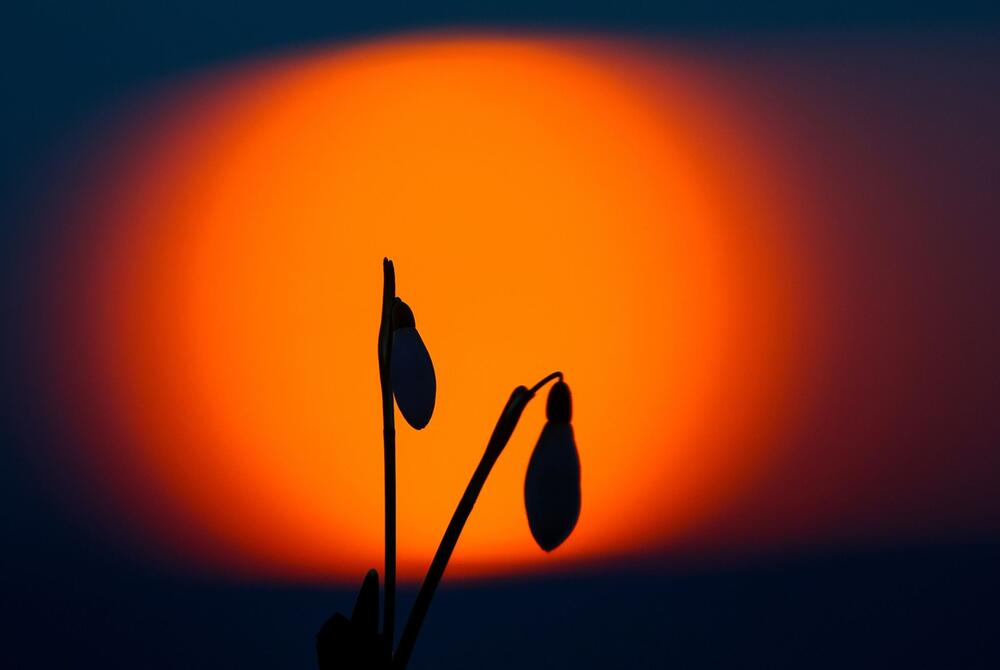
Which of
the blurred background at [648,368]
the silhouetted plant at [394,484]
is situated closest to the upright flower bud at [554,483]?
the silhouetted plant at [394,484]

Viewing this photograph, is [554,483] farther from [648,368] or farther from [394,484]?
[648,368]

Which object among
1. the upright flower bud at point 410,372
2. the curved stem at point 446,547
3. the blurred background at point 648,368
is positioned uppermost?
the blurred background at point 648,368

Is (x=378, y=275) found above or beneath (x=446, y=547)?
above

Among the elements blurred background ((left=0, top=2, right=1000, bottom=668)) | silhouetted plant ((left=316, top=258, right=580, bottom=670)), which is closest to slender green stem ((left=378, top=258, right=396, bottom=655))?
silhouetted plant ((left=316, top=258, right=580, bottom=670))

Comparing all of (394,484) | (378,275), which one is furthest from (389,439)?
(378,275)

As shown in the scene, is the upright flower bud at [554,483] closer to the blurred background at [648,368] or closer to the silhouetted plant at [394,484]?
the silhouetted plant at [394,484]

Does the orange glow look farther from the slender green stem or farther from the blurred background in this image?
the slender green stem

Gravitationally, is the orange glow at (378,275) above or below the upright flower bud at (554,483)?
above
